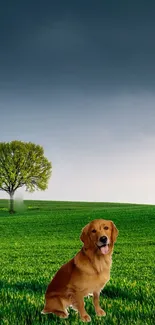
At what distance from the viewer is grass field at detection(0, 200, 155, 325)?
193 inches

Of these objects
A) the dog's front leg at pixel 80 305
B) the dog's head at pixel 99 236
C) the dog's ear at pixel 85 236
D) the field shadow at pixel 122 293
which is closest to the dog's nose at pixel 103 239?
the dog's head at pixel 99 236

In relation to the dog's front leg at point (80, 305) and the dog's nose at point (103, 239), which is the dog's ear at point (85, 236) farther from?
the dog's front leg at point (80, 305)

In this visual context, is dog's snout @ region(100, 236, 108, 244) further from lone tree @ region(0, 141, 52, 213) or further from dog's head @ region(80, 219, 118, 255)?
lone tree @ region(0, 141, 52, 213)

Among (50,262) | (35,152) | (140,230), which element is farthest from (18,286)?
(35,152)

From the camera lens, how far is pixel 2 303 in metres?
6.38

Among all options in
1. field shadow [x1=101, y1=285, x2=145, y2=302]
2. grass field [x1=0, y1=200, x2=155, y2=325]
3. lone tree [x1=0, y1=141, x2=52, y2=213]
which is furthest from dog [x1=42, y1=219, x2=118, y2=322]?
lone tree [x1=0, y1=141, x2=52, y2=213]

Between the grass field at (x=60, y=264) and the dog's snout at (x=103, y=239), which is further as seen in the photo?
the grass field at (x=60, y=264)

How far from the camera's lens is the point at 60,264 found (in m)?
20.8

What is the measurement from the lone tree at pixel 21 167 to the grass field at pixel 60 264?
2541cm

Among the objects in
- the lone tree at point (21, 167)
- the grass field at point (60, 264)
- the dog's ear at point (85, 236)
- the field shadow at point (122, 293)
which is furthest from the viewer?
the lone tree at point (21, 167)

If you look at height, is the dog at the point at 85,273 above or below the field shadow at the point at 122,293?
above

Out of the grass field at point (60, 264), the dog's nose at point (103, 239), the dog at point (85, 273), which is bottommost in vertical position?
the grass field at point (60, 264)

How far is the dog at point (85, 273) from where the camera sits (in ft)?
11.6

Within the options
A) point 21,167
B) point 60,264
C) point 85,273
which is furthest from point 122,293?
point 21,167
